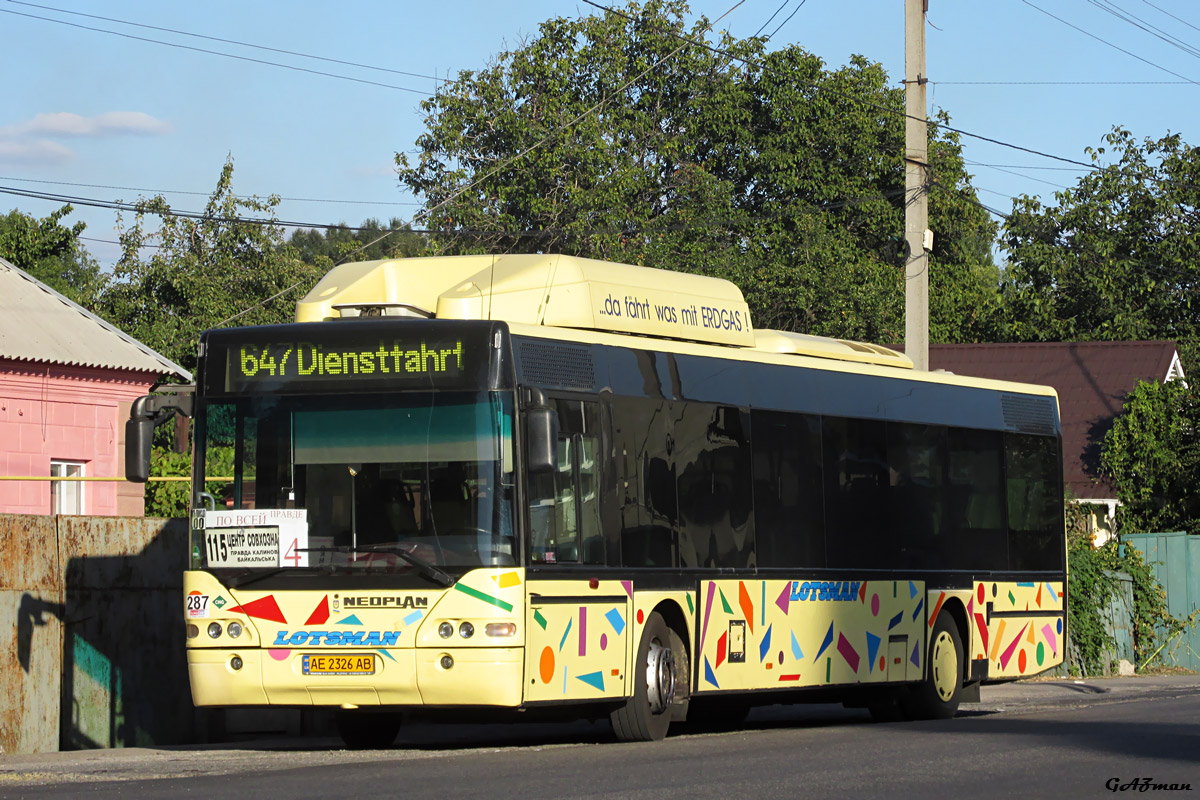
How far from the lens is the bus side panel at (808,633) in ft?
44.3

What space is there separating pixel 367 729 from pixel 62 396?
50.3ft

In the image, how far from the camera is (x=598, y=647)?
12047 millimetres

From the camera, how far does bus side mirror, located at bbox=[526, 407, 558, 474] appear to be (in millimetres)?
11172

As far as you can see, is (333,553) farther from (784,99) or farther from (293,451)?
(784,99)

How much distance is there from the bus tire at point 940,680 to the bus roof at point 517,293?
4402 millimetres

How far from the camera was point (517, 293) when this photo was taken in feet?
41.5

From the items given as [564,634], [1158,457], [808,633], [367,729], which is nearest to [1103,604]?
[1158,457]

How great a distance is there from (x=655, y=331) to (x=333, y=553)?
11.3ft

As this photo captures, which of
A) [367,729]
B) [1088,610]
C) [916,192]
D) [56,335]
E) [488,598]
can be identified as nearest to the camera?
[488,598]

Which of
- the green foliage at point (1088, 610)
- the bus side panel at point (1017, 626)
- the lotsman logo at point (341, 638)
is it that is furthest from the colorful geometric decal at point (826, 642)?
the green foliage at point (1088, 610)

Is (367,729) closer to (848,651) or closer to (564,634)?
(564,634)

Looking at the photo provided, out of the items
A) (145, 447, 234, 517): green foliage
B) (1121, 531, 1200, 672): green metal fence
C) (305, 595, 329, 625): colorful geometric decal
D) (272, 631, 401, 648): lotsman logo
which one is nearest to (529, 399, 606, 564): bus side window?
(272, 631, 401, 648): lotsman logo

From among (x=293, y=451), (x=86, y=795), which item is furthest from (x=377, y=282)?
(x=86, y=795)

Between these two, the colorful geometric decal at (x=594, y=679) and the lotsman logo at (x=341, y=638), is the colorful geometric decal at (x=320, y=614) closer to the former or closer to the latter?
the lotsman logo at (x=341, y=638)
